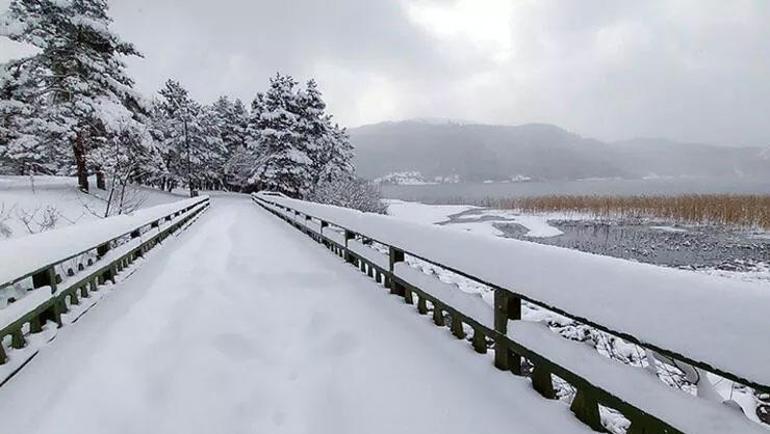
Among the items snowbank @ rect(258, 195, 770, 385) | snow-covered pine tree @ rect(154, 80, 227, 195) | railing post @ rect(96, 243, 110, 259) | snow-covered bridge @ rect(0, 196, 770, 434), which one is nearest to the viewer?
snowbank @ rect(258, 195, 770, 385)

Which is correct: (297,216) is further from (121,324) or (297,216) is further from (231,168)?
(231,168)

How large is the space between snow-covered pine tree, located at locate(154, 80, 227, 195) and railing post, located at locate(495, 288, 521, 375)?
48.7 m

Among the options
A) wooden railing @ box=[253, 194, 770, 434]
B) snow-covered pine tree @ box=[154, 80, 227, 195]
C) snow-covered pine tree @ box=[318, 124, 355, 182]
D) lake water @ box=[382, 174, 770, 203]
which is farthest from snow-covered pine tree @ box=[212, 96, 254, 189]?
wooden railing @ box=[253, 194, 770, 434]

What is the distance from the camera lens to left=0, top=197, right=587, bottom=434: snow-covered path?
8.29 feet

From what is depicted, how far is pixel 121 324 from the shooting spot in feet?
13.9

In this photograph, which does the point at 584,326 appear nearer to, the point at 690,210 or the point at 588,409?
the point at 588,409

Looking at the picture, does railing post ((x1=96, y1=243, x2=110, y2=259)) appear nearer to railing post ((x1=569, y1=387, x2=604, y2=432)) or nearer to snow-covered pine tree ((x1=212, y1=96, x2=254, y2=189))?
railing post ((x1=569, y1=387, x2=604, y2=432))

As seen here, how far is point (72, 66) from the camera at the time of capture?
2194 cm

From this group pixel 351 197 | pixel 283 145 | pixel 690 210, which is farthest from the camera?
pixel 283 145

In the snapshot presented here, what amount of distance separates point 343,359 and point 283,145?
115ft

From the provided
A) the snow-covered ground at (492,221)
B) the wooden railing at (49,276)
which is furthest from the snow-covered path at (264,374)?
the snow-covered ground at (492,221)

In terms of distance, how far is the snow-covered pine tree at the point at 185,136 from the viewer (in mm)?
48531

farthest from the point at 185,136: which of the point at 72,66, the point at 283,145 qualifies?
the point at 72,66

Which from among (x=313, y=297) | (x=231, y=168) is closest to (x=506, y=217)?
(x=313, y=297)
